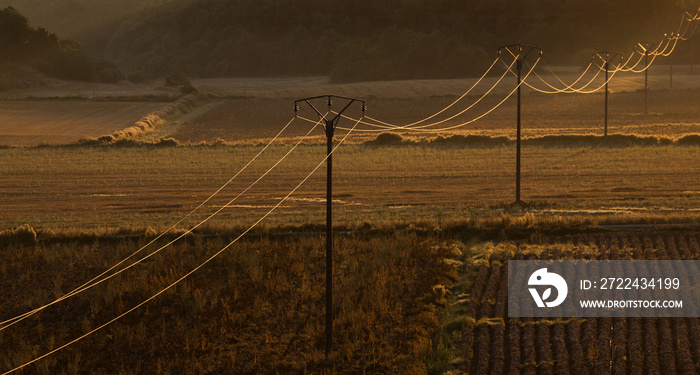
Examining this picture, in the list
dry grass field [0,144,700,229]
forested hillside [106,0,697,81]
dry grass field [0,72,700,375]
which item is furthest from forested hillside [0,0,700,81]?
dry grass field [0,144,700,229]

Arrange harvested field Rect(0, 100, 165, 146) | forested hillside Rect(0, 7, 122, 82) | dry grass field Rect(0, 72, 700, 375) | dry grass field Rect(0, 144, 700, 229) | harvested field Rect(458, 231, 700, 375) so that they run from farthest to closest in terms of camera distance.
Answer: forested hillside Rect(0, 7, 122, 82)
harvested field Rect(0, 100, 165, 146)
dry grass field Rect(0, 144, 700, 229)
dry grass field Rect(0, 72, 700, 375)
harvested field Rect(458, 231, 700, 375)

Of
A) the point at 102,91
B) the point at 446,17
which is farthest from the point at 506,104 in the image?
the point at 446,17

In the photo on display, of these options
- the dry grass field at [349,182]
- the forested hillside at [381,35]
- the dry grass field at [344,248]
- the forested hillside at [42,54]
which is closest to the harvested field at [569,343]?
the dry grass field at [344,248]

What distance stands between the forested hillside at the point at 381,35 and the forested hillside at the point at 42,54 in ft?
114

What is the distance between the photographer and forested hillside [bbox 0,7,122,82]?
10644 cm

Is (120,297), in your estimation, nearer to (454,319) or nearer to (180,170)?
(454,319)

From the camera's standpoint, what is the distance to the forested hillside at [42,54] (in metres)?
106

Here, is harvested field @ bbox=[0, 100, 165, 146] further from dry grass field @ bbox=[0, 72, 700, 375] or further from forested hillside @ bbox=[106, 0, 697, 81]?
forested hillside @ bbox=[106, 0, 697, 81]

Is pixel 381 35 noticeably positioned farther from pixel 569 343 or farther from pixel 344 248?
pixel 569 343

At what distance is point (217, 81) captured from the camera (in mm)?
132125

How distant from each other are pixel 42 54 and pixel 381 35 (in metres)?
56.6

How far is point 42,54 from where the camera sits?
361 feet

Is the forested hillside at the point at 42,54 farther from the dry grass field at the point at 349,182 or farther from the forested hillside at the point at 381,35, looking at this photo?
the dry grass field at the point at 349,182

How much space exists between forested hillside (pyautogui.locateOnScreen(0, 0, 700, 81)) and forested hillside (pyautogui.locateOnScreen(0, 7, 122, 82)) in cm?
3482
